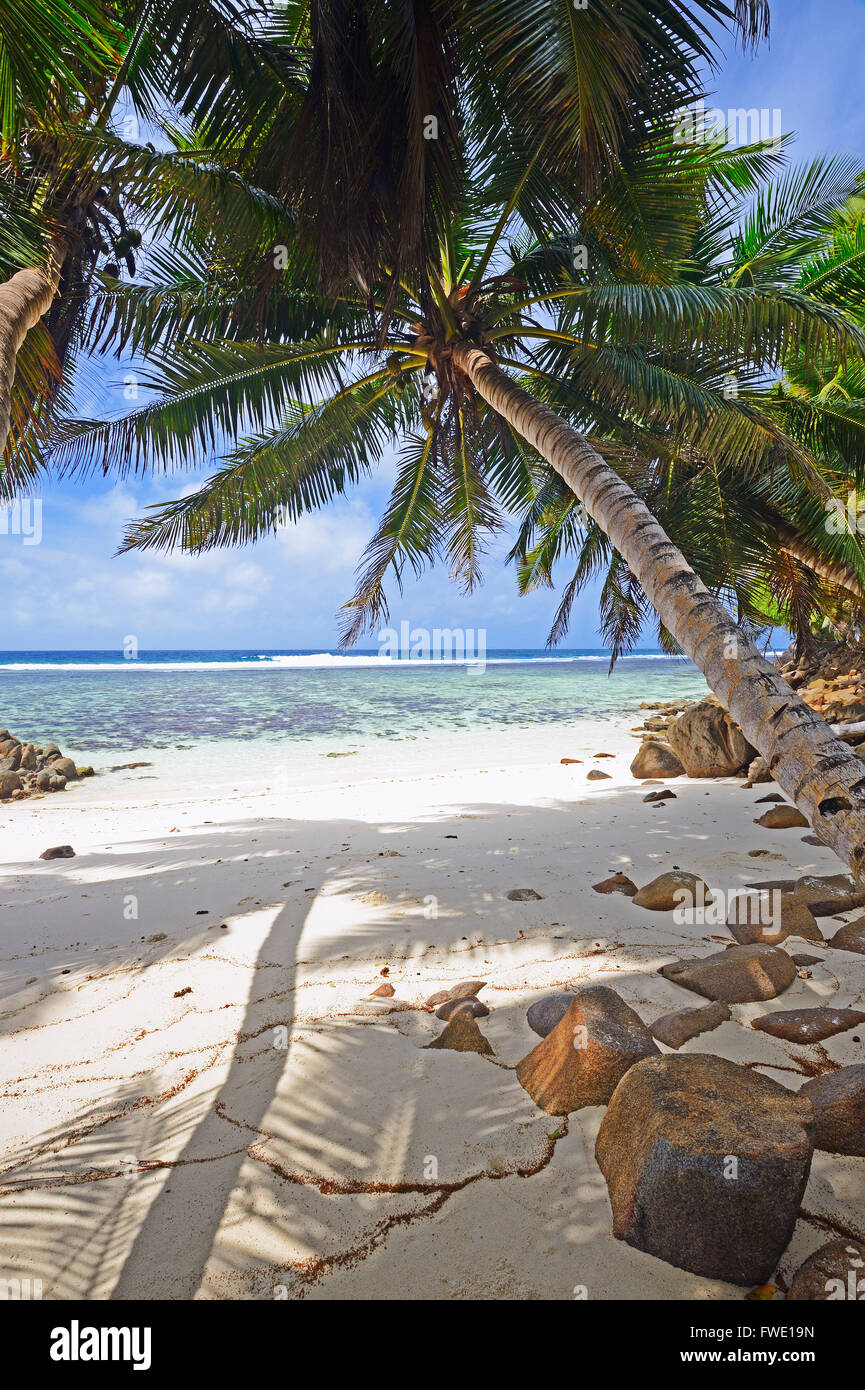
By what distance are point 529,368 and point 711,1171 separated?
657 centimetres

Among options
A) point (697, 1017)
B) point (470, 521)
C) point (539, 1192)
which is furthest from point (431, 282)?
point (539, 1192)

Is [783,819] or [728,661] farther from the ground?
[728,661]

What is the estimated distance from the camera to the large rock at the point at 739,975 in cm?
237

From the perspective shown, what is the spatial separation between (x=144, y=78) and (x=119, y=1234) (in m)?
5.40

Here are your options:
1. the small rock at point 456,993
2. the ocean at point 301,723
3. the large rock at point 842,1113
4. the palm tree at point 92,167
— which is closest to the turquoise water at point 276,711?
the ocean at point 301,723

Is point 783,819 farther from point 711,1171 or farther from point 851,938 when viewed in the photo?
point 711,1171

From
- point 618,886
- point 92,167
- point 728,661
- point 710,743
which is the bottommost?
point 618,886

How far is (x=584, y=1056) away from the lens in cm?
188

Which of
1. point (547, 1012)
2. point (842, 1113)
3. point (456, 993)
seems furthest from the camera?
point (456, 993)

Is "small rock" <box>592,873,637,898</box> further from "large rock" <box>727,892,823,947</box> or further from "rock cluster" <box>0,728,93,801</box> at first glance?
"rock cluster" <box>0,728,93,801</box>

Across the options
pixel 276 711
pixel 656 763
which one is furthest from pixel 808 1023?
pixel 276 711

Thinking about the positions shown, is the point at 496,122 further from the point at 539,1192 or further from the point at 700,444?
the point at 539,1192

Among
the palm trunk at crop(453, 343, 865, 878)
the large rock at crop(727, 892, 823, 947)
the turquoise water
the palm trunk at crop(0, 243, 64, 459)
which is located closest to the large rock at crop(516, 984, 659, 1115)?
the palm trunk at crop(453, 343, 865, 878)
